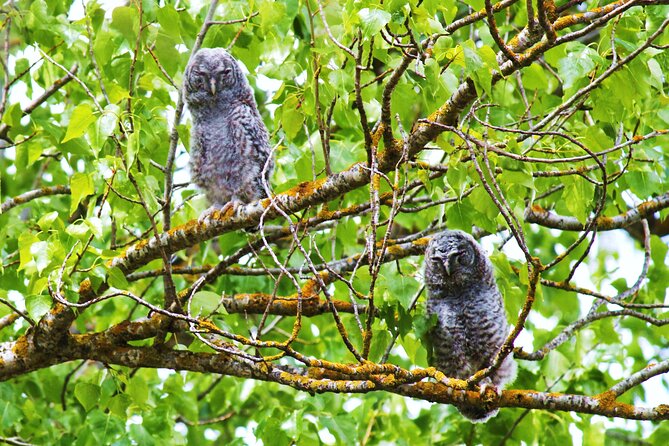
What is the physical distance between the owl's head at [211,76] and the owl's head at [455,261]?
1755 millimetres

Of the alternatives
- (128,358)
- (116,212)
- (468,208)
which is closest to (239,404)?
(128,358)

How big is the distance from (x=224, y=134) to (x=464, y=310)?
6.60 ft

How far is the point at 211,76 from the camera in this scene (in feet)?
19.3

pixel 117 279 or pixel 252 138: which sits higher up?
pixel 252 138

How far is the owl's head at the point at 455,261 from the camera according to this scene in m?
5.63

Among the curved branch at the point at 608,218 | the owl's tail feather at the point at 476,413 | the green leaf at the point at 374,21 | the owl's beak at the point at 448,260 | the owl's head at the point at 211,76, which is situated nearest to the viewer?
the green leaf at the point at 374,21

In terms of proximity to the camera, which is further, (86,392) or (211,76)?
(211,76)

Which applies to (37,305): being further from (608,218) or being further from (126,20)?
(608,218)

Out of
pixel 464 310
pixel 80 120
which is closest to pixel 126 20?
pixel 80 120

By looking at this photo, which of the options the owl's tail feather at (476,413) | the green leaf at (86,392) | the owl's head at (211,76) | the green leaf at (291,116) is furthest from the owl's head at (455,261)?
the green leaf at (86,392)

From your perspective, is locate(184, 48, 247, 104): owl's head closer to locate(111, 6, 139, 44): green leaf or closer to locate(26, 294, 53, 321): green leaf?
locate(111, 6, 139, 44): green leaf

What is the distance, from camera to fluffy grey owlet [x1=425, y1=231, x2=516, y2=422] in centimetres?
565

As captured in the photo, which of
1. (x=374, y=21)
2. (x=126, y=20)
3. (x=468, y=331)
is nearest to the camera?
(x=374, y=21)

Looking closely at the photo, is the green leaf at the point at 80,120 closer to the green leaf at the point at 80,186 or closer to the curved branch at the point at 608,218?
the green leaf at the point at 80,186
